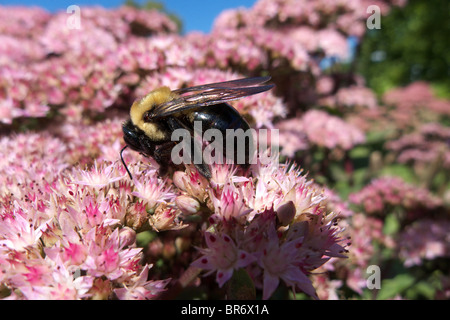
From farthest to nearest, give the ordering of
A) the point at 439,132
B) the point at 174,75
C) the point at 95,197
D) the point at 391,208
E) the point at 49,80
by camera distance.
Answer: the point at 439,132 < the point at 391,208 < the point at 49,80 < the point at 174,75 < the point at 95,197

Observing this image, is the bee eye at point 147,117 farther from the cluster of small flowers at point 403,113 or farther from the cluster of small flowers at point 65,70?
the cluster of small flowers at point 403,113

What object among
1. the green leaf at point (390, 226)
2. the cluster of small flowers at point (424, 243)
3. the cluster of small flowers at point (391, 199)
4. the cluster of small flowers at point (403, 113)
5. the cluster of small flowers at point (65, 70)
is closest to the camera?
the cluster of small flowers at point (65, 70)

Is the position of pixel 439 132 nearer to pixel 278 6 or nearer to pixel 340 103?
pixel 340 103

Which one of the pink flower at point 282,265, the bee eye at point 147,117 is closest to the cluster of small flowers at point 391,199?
the pink flower at point 282,265

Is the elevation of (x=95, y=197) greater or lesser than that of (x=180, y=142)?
lesser

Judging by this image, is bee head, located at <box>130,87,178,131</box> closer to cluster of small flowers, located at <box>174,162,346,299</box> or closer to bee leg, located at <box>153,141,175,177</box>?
bee leg, located at <box>153,141,175,177</box>

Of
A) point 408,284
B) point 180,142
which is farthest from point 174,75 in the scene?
point 408,284
